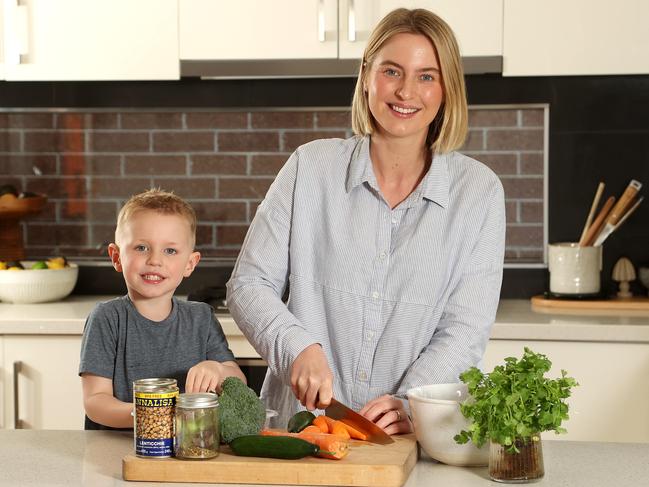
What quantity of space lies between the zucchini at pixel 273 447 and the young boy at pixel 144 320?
0.29 metres

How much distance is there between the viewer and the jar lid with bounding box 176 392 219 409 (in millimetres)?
1464

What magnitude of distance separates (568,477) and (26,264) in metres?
2.40

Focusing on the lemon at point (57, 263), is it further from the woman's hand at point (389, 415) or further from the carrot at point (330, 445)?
the carrot at point (330, 445)

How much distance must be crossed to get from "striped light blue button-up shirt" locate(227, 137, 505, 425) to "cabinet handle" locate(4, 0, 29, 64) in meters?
1.53

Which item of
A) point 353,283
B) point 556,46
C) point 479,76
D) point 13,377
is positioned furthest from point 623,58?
point 13,377

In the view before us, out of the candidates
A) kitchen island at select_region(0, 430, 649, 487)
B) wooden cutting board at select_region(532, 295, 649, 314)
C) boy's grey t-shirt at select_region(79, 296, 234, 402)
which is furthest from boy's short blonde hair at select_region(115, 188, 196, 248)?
wooden cutting board at select_region(532, 295, 649, 314)

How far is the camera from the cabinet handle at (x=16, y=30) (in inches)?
125

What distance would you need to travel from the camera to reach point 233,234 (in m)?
3.59

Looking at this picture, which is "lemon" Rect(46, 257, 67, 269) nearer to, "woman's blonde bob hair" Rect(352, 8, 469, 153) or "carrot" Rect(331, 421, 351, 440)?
"woman's blonde bob hair" Rect(352, 8, 469, 153)

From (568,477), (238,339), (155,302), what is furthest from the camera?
(238,339)

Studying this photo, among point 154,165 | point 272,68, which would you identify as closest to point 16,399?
point 154,165

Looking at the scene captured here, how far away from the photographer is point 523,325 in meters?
2.85

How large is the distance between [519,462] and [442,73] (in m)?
0.78

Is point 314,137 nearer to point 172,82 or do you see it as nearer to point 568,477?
point 172,82
